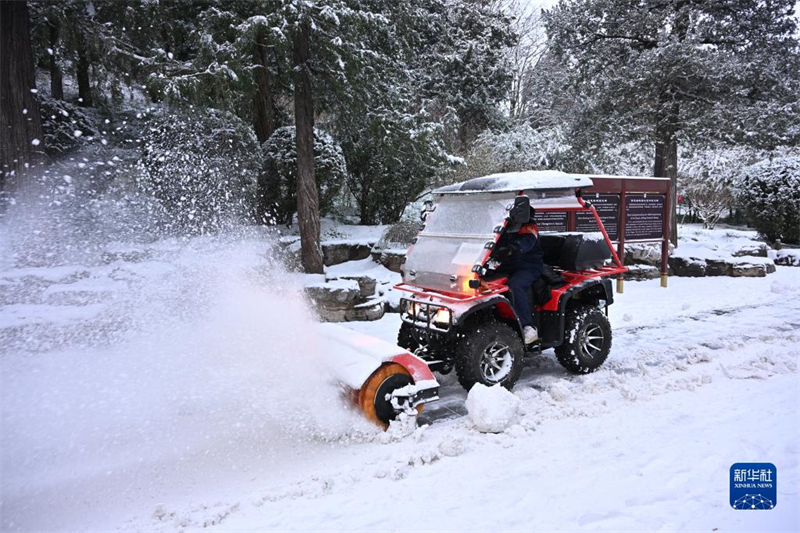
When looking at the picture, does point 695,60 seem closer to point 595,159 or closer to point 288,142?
point 595,159

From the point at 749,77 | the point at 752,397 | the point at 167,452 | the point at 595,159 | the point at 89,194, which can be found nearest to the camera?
the point at 167,452

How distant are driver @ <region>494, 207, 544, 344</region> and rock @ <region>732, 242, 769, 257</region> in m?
11.5

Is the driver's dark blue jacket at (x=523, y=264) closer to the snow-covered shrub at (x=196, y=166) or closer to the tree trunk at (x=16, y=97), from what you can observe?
the snow-covered shrub at (x=196, y=166)

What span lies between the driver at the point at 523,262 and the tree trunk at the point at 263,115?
7.40 metres

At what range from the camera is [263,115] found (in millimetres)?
12477

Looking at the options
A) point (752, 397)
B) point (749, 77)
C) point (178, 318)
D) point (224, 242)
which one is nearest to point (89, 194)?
point (224, 242)

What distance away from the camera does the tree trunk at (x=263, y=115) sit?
1121 centimetres

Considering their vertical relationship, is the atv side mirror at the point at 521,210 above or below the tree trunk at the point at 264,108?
below

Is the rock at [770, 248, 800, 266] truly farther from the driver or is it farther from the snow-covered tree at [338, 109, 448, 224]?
the driver

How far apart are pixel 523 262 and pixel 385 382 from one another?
6.87 ft

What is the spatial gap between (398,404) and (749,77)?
12.3 metres

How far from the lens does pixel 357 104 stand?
32.7ft

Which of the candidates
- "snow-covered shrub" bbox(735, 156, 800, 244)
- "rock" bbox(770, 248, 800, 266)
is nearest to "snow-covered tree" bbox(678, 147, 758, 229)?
"snow-covered shrub" bbox(735, 156, 800, 244)

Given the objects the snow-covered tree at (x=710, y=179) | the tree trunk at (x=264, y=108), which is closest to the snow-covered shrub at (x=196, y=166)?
the tree trunk at (x=264, y=108)
